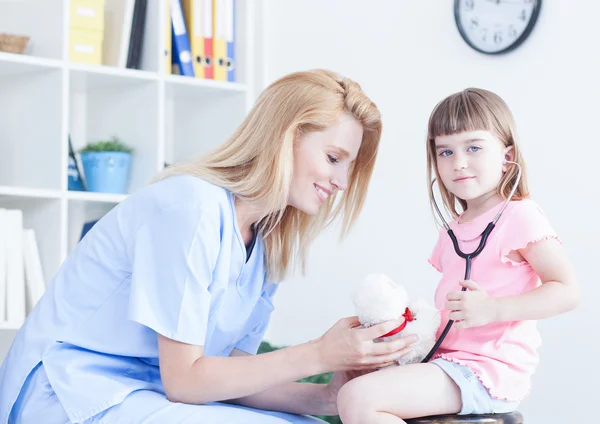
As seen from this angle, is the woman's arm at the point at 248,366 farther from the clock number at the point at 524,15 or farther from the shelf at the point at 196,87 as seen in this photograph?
the shelf at the point at 196,87

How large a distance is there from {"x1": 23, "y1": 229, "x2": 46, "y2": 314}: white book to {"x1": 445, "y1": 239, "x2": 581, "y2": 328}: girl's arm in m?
1.62

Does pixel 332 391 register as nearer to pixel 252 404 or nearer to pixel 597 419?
pixel 252 404

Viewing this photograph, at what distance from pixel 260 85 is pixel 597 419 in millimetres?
1650

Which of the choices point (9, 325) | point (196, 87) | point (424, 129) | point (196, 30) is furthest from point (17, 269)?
point (424, 129)

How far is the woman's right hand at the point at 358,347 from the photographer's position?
1390 mm

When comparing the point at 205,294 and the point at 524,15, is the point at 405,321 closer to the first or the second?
the point at 205,294

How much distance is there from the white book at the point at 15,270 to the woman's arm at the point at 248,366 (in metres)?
1.32

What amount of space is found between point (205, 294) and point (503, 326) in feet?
1.69

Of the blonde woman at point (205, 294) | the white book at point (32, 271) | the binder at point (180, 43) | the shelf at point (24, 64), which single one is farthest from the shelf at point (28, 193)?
the blonde woman at point (205, 294)

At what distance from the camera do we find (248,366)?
57.9 inches

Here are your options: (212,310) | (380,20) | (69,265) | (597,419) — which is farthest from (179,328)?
(380,20)

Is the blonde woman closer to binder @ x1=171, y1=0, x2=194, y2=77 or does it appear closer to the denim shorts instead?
the denim shorts

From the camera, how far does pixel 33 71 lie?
2.84 meters

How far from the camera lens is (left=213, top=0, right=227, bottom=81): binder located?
Result: 3.09 meters
